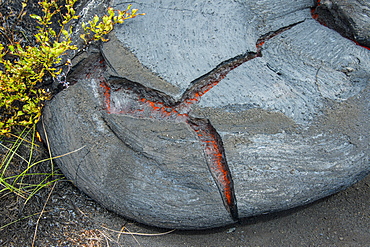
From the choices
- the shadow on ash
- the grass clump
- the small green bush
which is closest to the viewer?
the shadow on ash

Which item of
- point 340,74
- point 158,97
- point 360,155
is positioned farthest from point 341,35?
point 158,97

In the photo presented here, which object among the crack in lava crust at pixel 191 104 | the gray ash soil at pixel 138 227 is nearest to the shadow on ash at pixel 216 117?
the crack in lava crust at pixel 191 104

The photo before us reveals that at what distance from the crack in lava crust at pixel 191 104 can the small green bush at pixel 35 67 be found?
0.72 feet

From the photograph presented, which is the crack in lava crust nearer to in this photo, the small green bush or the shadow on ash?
the shadow on ash

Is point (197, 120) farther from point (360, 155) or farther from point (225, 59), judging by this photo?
point (360, 155)

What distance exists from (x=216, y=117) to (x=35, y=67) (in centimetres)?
87

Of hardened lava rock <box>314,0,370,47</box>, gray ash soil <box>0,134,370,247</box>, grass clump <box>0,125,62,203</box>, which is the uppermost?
hardened lava rock <box>314,0,370,47</box>

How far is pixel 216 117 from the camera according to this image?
1365 millimetres

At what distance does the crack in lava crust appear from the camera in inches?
53.9

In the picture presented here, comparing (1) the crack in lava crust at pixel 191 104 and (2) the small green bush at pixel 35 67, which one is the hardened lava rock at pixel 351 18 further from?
(2) the small green bush at pixel 35 67

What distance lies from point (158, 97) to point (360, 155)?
Answer: 0.85m

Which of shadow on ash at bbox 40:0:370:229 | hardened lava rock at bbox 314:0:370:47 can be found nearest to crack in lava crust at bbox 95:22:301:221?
shadow on ash at bbox 40:0:370:229

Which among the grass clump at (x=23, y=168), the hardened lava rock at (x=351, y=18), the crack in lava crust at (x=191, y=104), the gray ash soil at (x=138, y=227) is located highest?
the hardened lava rock at (x=351, y=18)

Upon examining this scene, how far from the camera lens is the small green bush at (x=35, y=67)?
147 cm
